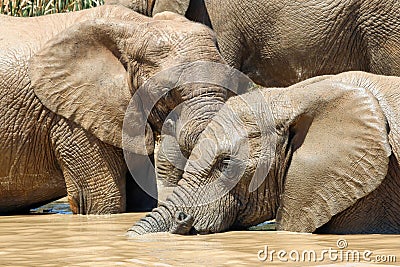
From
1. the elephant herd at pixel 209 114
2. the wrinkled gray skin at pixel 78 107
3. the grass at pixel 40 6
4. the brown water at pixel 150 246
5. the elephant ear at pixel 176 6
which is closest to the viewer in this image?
the brown water at pixel 150 246

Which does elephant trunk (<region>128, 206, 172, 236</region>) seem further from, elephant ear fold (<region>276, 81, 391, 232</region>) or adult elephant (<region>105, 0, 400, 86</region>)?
adult elephant (<region>105, 0, 400, 86</region>)

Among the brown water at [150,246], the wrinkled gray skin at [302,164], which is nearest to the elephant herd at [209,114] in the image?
the wrinkled gray skin at [302,164]

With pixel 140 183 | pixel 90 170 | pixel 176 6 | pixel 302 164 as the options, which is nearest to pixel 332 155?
pixel 302 164

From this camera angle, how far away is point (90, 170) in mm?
7102

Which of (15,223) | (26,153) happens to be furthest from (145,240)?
(26,153)

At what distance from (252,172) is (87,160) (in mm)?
1563

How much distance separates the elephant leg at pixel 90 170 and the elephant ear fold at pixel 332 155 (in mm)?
1595

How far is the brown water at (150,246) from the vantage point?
16.1 ft

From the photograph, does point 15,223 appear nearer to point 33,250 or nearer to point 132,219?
point 132,219

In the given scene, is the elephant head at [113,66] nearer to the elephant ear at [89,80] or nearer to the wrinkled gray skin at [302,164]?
the elephant ear at [89,80]

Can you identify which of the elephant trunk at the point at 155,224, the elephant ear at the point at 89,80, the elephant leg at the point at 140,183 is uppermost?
the elephant ear at the point at 89,80

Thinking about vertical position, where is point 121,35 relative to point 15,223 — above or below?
above

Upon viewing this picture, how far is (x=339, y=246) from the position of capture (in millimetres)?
5281

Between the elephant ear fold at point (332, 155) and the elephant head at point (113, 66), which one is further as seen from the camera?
the elephant head at point (113, 66)
